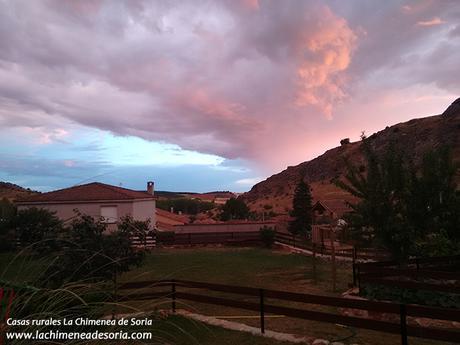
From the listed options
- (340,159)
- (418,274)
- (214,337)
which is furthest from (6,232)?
(340,159)

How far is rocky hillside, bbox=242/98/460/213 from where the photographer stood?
218 ft

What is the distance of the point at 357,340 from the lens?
830 centimetres

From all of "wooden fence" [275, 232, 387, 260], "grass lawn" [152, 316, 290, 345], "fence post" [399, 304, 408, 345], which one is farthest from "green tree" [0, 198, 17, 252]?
"fence post" [399, 304, 408, 345]

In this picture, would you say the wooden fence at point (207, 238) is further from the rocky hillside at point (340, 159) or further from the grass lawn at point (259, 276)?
the rocky hillside at point (340, 159)

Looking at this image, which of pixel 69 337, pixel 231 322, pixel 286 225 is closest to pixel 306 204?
pixel 286 225

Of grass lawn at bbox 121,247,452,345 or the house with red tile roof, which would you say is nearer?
grass lawn at bbox 121,247,452,345

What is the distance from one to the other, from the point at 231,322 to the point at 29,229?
21.0m

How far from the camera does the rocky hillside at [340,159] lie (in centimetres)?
6638

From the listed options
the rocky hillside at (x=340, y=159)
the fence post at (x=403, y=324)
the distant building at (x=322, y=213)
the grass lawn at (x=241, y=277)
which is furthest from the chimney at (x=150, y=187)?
the fence post at (x=403, y=324)

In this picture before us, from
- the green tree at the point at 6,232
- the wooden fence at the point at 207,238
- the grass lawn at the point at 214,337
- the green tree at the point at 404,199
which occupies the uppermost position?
the green tree at the point at 404,199

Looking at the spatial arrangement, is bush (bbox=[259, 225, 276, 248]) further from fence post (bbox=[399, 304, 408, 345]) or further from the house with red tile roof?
fence post (bbox=[399, 304, 408, 345])

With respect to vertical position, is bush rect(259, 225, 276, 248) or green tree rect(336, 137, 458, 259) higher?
green tree rect(336, 137, 458, 259)

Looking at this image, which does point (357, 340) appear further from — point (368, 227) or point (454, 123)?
point (454, 123)

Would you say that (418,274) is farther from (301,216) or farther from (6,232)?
(6,232)
